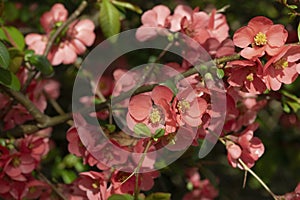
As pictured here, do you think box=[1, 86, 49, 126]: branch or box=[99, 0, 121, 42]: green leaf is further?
box=[99, 0, 121, 42]: green leaf

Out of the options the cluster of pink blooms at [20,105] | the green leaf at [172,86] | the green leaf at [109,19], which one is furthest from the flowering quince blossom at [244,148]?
the cluster of pink blooms at [20,105]

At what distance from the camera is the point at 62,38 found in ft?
5.50

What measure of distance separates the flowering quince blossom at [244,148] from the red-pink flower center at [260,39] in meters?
0.24

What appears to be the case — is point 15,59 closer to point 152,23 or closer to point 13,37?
point 13,37

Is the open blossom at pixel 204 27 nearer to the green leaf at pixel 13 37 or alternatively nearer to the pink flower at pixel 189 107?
the pink flower at pixel 189 107

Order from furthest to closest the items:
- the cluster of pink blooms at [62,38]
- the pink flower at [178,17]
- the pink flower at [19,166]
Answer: the cluster of pink blooms at [62,38]
the pink flower at [178,17]
the pink flower at [19,166]

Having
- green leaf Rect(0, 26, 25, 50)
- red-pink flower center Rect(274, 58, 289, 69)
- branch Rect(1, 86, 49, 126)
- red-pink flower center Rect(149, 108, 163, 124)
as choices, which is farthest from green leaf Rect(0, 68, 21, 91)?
red-pink flower center Rect(274, 58, 289, 69)

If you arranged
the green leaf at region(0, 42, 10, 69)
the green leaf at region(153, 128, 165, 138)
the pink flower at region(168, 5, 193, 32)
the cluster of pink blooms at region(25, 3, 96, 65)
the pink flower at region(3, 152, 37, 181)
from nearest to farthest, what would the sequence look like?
the green leaf at region(153, 128, 165, 138) → the green leaf at region(0, 42, 10, 69) → the pink flower at region(3, 152, 37, 181) → the pink flower at region(168, 5, 193, 32) → the cluster of pink blooms at region(25, 3, 96, 65)

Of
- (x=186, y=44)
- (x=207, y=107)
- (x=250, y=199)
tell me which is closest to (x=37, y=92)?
(x=186, y=44)

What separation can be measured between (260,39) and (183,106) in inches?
7.6

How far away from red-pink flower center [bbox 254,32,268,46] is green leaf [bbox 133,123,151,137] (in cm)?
26

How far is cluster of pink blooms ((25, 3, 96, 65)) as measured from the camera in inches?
65.3

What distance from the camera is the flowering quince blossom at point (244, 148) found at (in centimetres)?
134

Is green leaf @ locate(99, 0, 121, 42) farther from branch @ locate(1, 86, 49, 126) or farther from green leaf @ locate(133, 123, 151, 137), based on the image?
green leaf @ locate(133, 123, 151, 137)
